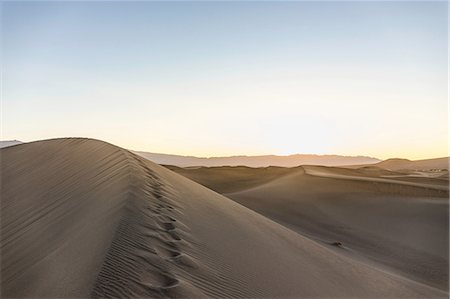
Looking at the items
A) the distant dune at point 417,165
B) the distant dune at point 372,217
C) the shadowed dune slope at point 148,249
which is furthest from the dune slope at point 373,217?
the distant dune at point 417,165

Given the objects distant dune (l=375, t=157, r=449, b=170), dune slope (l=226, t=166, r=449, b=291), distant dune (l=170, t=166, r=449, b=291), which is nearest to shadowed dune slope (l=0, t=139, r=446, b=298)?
distant dune (l=170, t=166, r=449, b=291)

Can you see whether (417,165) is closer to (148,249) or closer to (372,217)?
(372,217)

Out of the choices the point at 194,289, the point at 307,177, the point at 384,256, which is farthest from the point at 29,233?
the point at 307,177

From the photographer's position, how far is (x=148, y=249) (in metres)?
3.88

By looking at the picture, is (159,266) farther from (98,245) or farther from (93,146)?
(93,146)

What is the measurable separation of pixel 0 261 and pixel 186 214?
2347 mm

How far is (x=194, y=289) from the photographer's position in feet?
11.1

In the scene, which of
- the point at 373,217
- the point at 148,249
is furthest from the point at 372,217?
the point at 148,249

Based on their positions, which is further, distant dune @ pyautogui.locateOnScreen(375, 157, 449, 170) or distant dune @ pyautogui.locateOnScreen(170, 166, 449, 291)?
distant dune @ pyautogui.locateOnScreen(375, 157, 449, 170)

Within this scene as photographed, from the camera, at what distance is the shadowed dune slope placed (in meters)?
3.47

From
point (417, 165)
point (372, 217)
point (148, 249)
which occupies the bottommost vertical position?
point (372, 217)

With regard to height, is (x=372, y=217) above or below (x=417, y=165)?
below

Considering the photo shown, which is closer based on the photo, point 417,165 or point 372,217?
point 372,217

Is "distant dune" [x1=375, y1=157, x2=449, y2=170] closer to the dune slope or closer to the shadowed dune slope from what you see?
the dune slope
